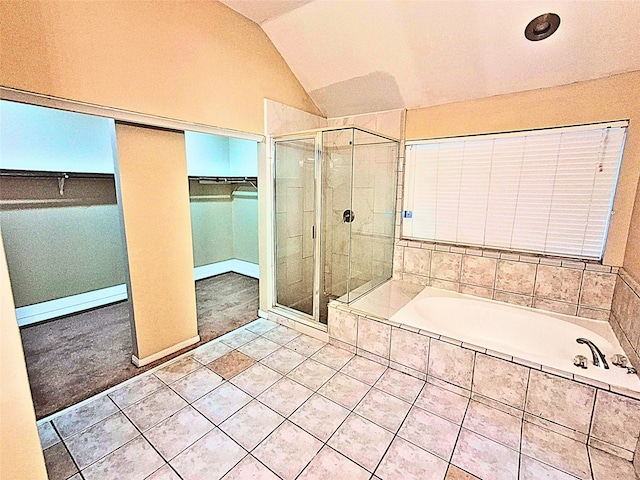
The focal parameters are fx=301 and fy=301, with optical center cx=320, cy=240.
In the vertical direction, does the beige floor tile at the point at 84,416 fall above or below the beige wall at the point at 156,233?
below

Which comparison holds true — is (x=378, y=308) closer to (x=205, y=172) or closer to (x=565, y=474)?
(x=565, y=474)

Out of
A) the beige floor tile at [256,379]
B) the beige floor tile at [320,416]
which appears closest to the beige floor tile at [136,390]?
the beige floor tile at [256,379]

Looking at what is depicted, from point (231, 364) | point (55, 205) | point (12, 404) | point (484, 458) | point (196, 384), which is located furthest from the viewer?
point (55, 205)

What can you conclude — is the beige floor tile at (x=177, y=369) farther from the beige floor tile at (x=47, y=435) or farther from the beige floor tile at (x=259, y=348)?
the beige floor tile at (x=47, y=435)

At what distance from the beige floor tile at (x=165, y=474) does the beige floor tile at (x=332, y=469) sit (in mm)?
617

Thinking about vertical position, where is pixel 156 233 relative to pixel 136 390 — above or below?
above

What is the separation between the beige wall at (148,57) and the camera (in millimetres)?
1507

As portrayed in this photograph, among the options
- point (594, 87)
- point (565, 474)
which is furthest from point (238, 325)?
point (594, 87)

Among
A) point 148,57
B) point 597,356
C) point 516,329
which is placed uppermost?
point 148,57

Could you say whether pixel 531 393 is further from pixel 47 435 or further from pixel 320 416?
pixel 47 435

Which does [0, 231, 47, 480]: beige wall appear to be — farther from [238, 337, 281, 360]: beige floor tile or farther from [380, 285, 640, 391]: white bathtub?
[380, 285, 640, 391]: white bathtub

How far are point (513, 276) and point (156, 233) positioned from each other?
2.95 m

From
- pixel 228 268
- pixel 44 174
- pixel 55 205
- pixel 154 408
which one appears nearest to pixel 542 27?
pixel 154 408

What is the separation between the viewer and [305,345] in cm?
269
